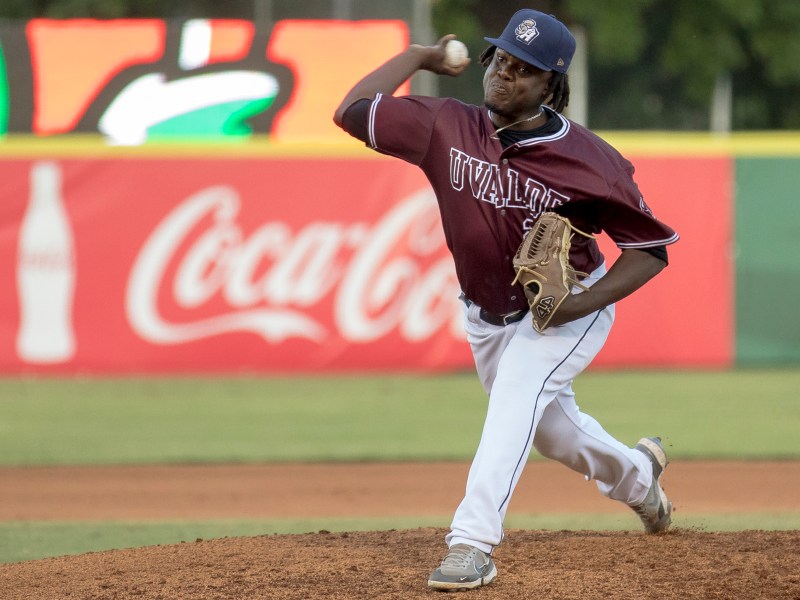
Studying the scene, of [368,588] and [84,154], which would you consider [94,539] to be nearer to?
[368,588]

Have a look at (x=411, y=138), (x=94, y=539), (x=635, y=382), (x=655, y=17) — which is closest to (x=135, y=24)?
(x=635, y=382)

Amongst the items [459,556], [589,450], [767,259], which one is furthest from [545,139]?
[767,259]

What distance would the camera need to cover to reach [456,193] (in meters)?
3.95

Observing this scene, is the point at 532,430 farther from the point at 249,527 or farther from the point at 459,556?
the point at 249,527

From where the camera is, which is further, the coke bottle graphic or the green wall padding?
the green wall padding

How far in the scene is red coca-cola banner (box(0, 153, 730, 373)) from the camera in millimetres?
11109

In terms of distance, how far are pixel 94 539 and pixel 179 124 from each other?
21.7 ft

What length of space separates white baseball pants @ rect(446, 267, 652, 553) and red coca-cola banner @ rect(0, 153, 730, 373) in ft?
22.7

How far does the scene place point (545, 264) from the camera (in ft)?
12.4

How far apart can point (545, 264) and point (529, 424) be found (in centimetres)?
49

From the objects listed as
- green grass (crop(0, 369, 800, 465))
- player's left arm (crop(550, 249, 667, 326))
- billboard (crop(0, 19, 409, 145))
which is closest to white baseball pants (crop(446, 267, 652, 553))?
player's left arm (crop(550, 249, 667, 326))

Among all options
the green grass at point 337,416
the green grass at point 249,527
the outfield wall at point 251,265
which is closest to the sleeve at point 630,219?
the green grass at point 249,527

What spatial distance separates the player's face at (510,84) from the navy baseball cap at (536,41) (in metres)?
0.04

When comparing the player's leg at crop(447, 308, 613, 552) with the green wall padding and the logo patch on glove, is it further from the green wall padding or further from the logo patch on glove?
the green wall padding
